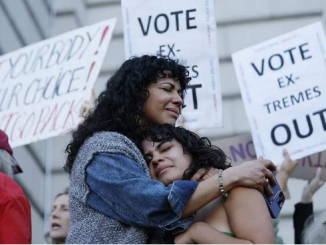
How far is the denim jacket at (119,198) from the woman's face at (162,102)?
28 centimetres

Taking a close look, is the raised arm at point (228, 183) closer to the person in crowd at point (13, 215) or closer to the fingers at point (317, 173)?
the person in crowd at point (13, 215)

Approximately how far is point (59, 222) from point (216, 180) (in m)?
2.39

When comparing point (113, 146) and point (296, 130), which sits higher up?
point (113, 146)

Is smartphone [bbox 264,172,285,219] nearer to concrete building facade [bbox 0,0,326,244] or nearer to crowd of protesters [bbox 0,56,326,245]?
crowd of protesters [bbox 0,56,326,245]

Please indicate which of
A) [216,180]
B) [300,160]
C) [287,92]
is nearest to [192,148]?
[216,180]

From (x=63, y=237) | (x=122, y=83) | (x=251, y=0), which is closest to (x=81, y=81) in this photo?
(x=63, y=237)

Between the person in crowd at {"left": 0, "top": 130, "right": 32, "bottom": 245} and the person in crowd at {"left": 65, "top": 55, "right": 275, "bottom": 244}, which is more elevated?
the person in crowd at {"left": 65, "top": 55, "right": 275, "bottom": 244}

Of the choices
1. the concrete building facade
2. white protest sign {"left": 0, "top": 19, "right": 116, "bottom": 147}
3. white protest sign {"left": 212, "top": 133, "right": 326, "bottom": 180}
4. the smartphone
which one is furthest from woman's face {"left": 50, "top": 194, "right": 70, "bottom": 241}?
the smartphone

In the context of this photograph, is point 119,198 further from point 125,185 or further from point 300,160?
point 300,160

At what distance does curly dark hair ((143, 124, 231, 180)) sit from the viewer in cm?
281

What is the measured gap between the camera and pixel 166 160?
9.27 ft

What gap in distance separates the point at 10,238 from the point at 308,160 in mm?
2596

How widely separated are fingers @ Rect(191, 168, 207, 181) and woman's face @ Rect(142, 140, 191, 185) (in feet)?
0.15

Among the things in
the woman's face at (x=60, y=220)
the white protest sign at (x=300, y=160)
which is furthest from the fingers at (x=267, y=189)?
the white protest sign at (x=300, y=160)
